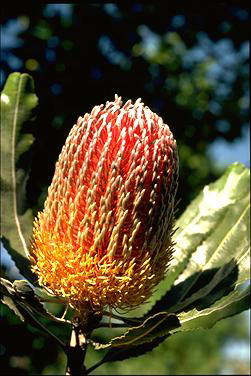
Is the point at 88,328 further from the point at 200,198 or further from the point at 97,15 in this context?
the point at 97,15

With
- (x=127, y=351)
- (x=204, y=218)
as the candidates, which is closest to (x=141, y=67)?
(x=204, y=218)

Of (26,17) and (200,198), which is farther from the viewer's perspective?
(26,17)

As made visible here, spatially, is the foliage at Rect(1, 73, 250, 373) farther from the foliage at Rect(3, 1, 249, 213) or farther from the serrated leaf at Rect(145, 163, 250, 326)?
the foliage at Rect(3, 1, 249, 213)

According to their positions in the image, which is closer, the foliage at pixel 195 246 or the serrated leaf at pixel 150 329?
the serrated leaf at pixel 150 329

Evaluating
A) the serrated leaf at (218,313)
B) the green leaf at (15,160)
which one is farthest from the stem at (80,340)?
the green leaf at (15,160)

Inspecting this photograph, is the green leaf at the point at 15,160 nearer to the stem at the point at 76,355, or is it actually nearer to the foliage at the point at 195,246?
the foliage at the point at 195,246

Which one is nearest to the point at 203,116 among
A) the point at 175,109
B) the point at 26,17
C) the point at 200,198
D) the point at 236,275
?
the point at 175,109

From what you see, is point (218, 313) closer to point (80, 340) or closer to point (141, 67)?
point (80, 340)
